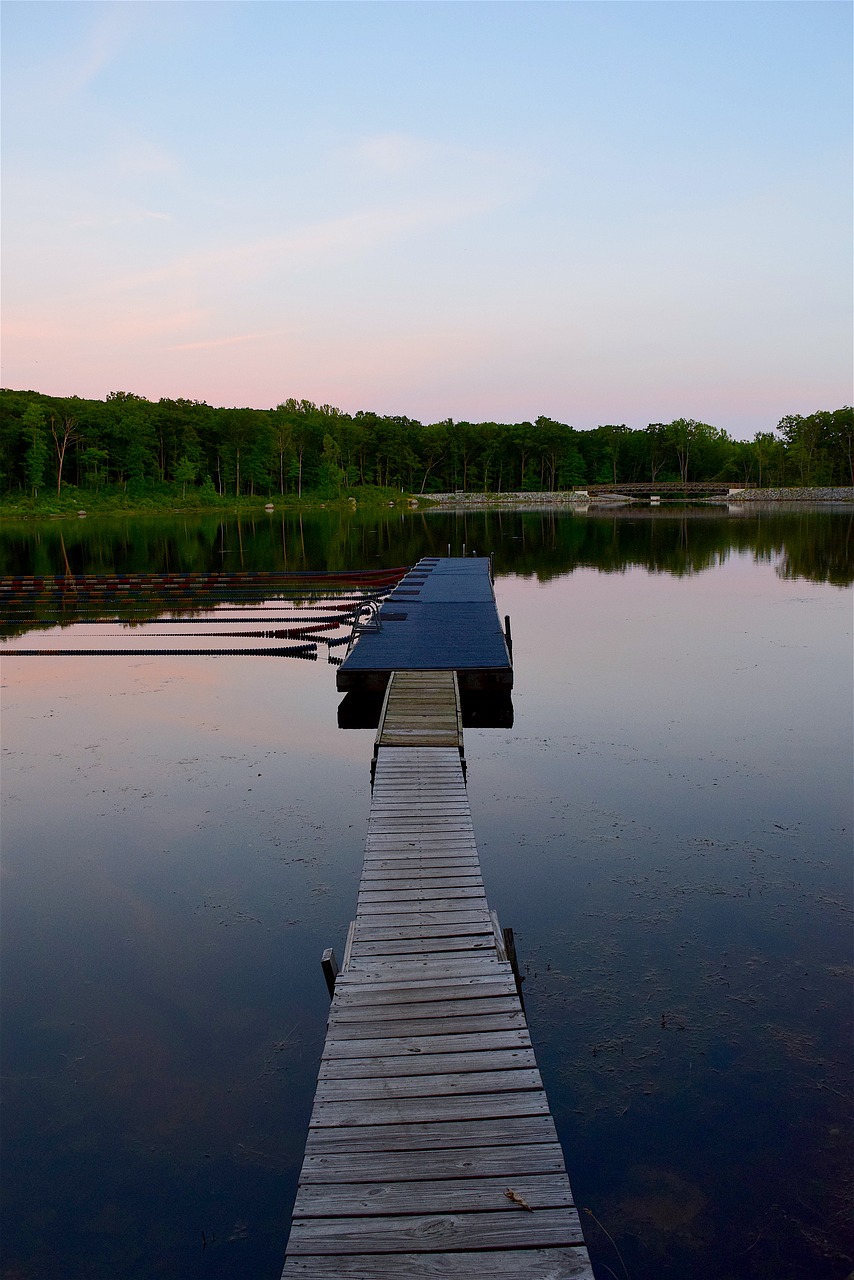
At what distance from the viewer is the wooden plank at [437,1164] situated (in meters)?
4.73

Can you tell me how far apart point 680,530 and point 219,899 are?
72845 mm

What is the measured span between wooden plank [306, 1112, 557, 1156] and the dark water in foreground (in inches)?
47.2

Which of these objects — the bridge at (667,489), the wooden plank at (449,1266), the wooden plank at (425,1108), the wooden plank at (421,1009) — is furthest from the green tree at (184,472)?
the wooden plank at (449,1266)

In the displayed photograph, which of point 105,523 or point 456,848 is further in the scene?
point 105,523

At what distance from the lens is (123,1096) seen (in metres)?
6.87

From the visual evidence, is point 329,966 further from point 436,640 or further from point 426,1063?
point 436,640

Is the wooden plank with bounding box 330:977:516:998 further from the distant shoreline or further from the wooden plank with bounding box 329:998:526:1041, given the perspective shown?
the distant shoreline

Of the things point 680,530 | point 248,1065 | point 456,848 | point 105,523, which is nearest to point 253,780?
point 456,848

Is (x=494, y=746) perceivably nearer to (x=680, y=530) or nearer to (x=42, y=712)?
(x=42, y=712)

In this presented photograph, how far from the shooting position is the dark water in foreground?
19.2 feet

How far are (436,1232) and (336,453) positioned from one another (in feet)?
439

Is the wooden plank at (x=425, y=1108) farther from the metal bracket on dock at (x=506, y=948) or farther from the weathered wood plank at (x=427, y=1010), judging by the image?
the metal bracket on dock at (x=506, y=948)

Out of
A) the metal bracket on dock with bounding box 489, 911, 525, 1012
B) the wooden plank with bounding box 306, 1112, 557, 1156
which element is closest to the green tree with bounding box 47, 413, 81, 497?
the metal bracket on dock with bounding box 489, 911, 525, 1012

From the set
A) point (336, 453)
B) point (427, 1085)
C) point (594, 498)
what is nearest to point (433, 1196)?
point (427, 1085)
